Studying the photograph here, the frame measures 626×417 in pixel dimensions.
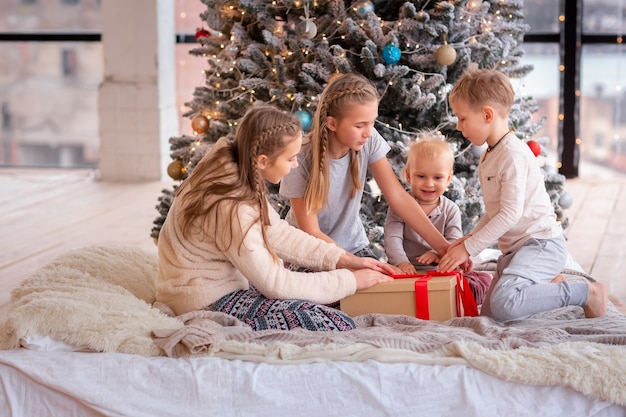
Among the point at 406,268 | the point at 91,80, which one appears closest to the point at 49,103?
the point at 91,80

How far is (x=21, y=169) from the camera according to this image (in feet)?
26.2

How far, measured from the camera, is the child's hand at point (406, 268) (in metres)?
3.09

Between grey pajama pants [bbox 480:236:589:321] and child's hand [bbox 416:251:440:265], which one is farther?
child's hand [bbox 416:251:440:265]

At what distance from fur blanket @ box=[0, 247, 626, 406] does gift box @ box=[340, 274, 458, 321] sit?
7 cm

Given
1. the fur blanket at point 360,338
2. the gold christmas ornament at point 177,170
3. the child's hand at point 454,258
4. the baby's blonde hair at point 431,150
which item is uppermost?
the baby's blonde hair at point 431,150

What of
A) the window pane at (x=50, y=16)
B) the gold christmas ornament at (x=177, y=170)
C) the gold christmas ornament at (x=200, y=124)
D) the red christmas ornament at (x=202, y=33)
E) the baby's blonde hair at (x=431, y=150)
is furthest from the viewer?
the window pane at (x=50, y=16)

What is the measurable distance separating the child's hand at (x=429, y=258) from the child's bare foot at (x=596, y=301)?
57 centimetres

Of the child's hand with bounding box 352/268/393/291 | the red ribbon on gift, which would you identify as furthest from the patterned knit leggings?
the red ribbon on gift

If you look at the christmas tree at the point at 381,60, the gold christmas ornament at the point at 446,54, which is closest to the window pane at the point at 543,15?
the christmas tree at the point at 381,60

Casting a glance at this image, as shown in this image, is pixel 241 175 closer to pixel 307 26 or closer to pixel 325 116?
pixel 325 116

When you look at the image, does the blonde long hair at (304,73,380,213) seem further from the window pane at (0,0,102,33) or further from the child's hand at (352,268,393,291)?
the window pane at (0,0,102,33)

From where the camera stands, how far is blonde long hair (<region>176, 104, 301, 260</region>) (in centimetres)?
271

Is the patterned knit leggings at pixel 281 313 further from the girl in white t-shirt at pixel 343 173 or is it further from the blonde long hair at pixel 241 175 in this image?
the girl in white t-shirt at pixel 343 173

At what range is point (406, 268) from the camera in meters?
3.11
